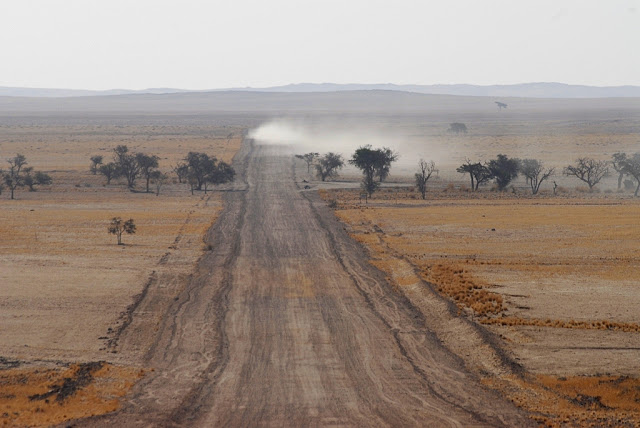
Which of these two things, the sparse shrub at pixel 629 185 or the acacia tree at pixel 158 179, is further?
the sparse shrub at pixel 629 185

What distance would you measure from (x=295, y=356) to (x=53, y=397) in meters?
8.11

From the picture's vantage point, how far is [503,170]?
80500mm

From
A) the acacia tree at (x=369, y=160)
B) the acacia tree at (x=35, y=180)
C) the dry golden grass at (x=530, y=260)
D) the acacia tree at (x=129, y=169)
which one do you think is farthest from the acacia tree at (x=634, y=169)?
the acacia tree at (x=35, y=180)

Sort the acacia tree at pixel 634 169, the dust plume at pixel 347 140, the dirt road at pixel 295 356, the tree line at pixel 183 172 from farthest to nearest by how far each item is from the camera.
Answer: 1. the dust plume at pixel 347 140
2. the tree line at pixel 183 172
3. the acacia tree at pixel 634 169
4. the dirt road at pixel 295 356

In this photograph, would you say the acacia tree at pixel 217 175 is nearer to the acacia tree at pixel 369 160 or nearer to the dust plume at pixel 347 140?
the acacia tree at pixel 369 160

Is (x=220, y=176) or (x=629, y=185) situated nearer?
(x=220, y=176)

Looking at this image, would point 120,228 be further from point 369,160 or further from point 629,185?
point 629,185

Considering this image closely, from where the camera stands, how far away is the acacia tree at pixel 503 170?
79.8 metres

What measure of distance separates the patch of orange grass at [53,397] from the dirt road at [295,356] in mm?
729

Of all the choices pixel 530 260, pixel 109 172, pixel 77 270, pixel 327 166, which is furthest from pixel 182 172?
pixel 530 260

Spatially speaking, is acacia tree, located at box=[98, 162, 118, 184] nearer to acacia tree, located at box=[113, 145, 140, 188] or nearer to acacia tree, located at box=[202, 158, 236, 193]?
acacia tree, located at box=[113, 145, 140, 188]

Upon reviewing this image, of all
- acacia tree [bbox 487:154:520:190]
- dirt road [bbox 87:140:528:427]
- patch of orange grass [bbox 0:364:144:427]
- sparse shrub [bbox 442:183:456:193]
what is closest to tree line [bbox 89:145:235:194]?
sparse shrub [bbox 442:183:456:193]

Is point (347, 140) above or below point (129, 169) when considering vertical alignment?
above

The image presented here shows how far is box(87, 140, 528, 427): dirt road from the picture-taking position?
20359mm
